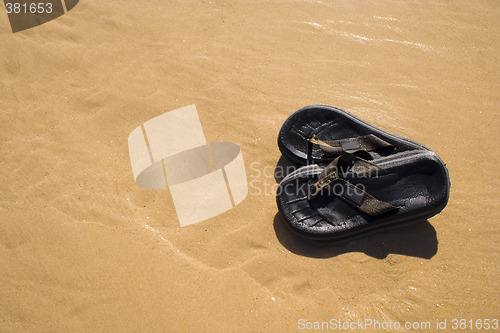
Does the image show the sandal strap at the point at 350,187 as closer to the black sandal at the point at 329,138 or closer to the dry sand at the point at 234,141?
the black sandal at the point at 329,138

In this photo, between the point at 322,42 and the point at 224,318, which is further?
the point at 322,42

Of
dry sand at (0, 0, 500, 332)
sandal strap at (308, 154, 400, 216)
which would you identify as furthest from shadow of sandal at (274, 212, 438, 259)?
sandal strap at (308, 154, 400, 216)

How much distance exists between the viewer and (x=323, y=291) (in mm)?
2148

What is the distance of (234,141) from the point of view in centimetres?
288

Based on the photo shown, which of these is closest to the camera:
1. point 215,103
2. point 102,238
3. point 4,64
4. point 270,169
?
point 102,238

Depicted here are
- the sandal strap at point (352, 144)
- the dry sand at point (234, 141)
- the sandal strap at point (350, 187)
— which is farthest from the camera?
the sandal strap at point (352, 144)

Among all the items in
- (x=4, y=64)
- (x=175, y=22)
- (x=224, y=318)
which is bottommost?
(x=224, y=318)

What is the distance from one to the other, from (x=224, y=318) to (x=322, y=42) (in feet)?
9.07

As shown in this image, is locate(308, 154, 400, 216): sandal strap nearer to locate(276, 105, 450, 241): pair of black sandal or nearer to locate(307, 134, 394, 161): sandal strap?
locate(276, 105, 450, 241): pair of black sandal

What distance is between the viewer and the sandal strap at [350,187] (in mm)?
2261

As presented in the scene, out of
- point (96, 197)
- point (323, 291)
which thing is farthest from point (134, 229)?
point (323, 291)

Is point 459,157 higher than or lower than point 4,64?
lower

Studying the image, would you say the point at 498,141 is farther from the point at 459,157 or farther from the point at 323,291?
the point at 323,291

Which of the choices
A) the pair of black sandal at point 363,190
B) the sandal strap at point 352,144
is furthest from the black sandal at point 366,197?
the sandal strap at point 352,144
